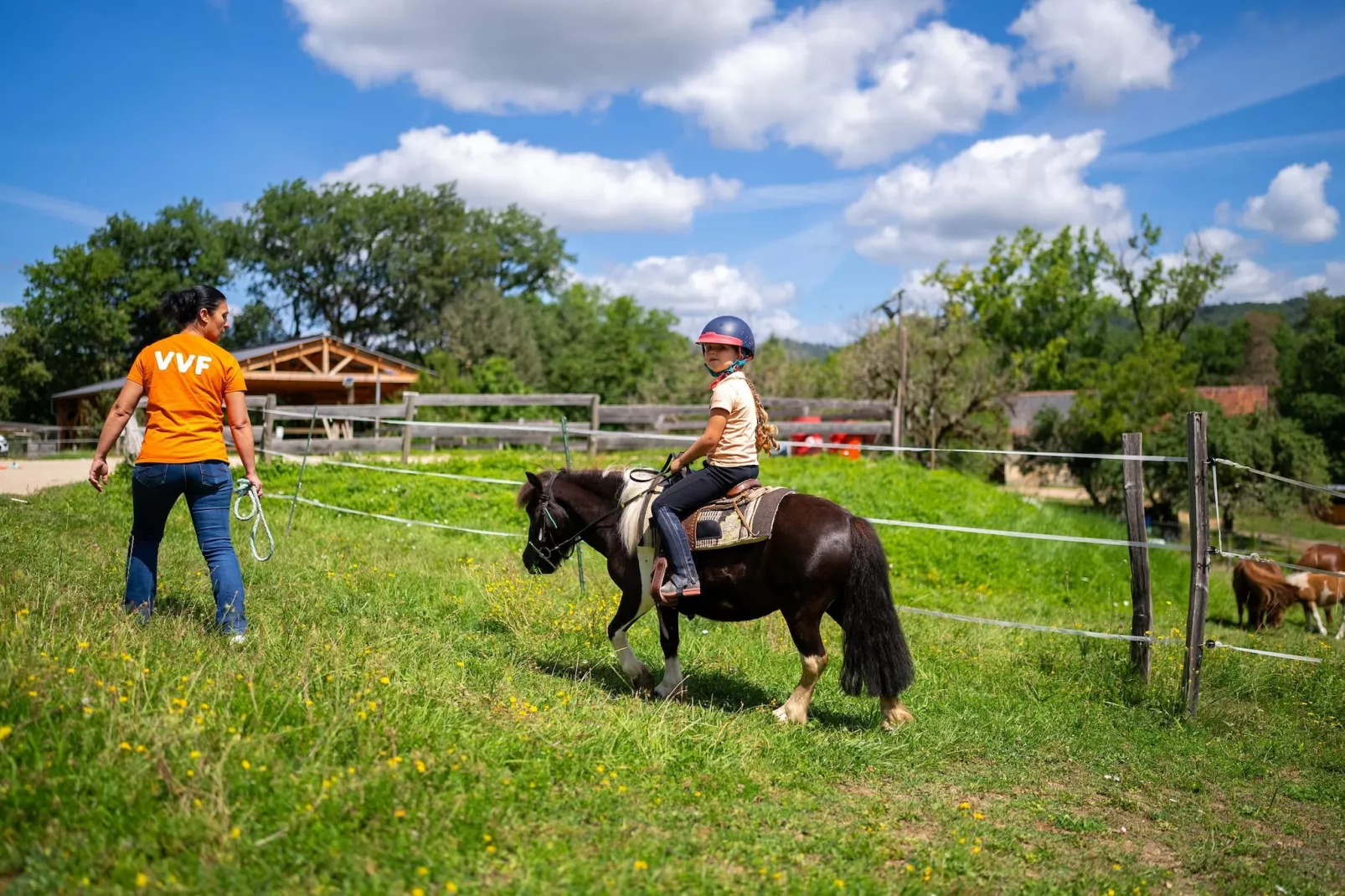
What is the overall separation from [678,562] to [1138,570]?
3.66 meters

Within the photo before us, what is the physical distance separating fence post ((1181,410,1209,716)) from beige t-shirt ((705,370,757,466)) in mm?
3044

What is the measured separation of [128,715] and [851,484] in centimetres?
1306

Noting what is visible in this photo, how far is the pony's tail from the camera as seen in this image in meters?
5.50

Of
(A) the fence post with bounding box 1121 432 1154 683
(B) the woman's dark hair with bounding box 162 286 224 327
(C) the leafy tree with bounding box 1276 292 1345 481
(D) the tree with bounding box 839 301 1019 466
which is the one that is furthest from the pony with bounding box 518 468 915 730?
(C) the leafy tree with bounding box 1276 292 1345 481

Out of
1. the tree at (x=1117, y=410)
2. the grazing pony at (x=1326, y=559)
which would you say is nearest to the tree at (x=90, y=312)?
the tree at (x=1117, y=410)

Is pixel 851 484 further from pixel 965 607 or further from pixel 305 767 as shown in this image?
pixel 305 767

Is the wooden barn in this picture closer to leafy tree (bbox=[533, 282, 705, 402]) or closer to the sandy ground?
leafy tree (bbox=[533, 282, 705, 402])

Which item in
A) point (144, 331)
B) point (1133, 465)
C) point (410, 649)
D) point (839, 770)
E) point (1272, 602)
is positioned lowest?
point (1272, 602)

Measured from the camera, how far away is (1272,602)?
1384 centimetres

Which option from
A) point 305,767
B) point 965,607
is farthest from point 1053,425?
point 305,767

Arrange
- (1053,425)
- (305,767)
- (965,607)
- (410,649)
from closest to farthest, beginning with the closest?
(305,767) → (410,649) → (965,607) → (1053,425)

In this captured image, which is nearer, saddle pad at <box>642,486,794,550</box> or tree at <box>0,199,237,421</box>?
saddle pad at <box>642,486,794,550</box>

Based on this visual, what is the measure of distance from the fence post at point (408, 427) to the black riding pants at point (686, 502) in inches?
396

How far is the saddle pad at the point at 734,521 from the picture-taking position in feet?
18.3
